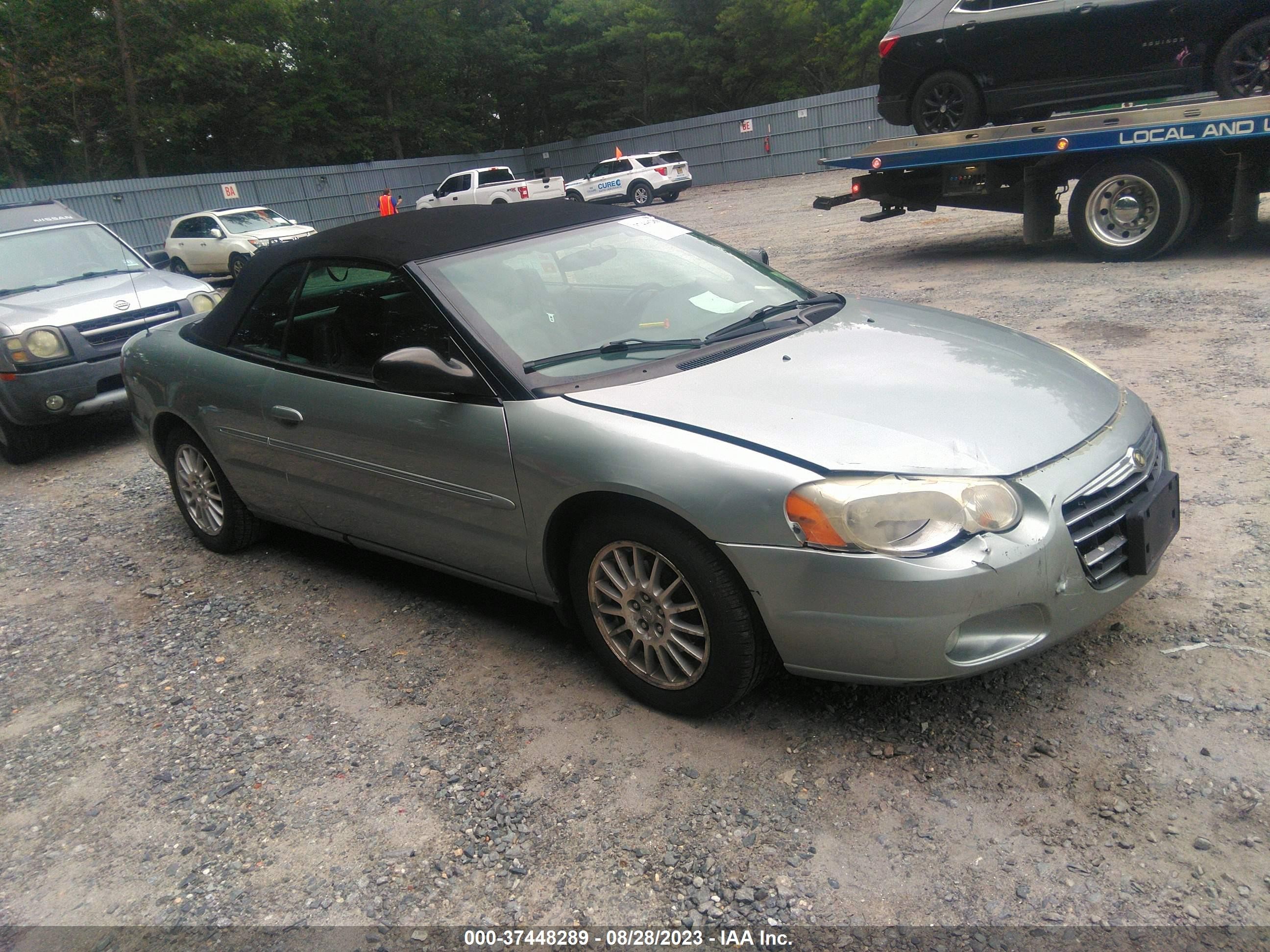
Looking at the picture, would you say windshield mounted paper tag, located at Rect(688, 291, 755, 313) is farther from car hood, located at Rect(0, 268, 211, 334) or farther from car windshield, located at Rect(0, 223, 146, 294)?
car windshield, located at Rect(0, 223, 146, 294)

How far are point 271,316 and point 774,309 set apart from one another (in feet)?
7.28

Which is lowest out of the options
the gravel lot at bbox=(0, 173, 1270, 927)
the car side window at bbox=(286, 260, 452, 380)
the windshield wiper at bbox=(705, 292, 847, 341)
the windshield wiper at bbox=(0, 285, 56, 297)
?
the gravel lot at bbox=(0, 173, 1270, 927)

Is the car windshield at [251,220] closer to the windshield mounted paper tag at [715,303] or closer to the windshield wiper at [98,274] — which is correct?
the windshield wiper at [98,274]

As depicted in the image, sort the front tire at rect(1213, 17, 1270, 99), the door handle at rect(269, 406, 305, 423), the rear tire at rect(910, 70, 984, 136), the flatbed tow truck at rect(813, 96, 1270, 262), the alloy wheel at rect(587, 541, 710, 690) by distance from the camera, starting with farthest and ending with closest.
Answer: the rear tire at rect(910, 70, 984, 136) → the front tire at rect(1213, 17, 1270, 99) → the flatbed tow truck at rect(813, 96, 1270, 262) → the door handle at rect(269, 406, 305, 423) → the alloy wheel at rect(587, 541, 710, 690)

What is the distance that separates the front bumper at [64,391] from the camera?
22.8 feet

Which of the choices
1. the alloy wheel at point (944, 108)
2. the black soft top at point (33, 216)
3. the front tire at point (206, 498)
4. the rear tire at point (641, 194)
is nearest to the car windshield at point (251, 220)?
the rear tire at point (641, 194)

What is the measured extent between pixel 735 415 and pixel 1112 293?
6.48 m

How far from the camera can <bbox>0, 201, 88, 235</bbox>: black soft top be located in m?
8.35

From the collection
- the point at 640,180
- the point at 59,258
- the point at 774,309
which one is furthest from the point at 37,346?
the point at 640,180

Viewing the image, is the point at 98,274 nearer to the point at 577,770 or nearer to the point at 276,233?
the point at 577,770

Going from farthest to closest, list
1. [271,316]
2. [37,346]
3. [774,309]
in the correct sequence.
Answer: [37,346] < [271,316] < [774,309]

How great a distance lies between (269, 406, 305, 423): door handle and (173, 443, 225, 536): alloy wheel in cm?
87

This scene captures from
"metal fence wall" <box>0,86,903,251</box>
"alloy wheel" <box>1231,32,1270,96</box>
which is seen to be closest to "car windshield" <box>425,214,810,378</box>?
"alloy wheel" <box>1231,32,1270,96</box>

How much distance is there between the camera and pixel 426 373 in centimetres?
331
